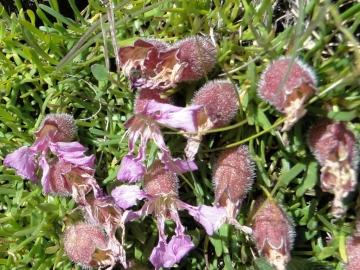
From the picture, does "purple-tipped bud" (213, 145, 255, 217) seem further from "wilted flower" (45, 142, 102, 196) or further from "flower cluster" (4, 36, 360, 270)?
"wilted flower" (45, 142, 102, 196)

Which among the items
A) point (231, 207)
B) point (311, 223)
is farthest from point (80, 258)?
point (311, 223)

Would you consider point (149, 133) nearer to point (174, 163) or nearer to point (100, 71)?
point (174, 163)

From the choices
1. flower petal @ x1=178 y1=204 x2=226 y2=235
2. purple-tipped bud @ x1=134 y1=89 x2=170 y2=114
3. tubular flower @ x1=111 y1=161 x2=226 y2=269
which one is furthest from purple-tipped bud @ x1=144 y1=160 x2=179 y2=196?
purple-tipped bud @ x1=134 y1=89 x2=170 y2=114

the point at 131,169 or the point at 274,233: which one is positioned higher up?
the point at 131,169

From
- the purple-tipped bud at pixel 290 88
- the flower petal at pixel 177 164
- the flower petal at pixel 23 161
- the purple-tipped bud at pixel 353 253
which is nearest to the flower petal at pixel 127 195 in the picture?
the flower petal at pixel 177 164

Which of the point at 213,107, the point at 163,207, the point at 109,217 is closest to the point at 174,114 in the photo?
the point at 213,107

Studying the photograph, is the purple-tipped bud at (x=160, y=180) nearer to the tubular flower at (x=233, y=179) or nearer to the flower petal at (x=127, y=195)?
the flower petal at (x=127, y=195)
